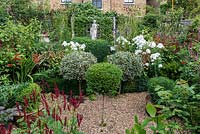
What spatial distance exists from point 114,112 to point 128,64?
1164 millimetres

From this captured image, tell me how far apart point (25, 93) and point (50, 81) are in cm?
173

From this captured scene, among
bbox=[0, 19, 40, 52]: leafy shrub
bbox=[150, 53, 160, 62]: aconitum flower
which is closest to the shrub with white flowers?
bbox=[150, 53, 160, 62]: aconitum flower

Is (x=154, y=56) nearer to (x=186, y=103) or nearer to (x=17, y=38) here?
(x=17, y=38)

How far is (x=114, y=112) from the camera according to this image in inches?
243

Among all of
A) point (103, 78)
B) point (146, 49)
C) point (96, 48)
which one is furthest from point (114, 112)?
point (96, 48)

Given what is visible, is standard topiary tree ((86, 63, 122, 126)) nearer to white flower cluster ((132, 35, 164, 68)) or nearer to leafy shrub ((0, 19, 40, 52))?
white flower cluster ((132, 35, 164, 68))

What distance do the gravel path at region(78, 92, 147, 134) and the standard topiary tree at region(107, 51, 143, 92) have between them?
445mm

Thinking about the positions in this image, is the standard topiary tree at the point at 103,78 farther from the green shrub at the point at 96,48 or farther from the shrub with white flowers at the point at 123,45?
the green shrub at the point at 96,48

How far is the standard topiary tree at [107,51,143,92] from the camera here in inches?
273

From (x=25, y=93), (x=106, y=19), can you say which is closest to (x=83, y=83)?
(x=25, y=93)

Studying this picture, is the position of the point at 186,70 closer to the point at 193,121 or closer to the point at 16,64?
the point at 193,121

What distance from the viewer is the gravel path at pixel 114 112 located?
213 inches

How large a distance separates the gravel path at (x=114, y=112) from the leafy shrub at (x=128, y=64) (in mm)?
445

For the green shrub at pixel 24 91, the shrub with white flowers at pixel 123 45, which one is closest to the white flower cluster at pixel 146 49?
the shrub with white flowers at pixel 123 45
